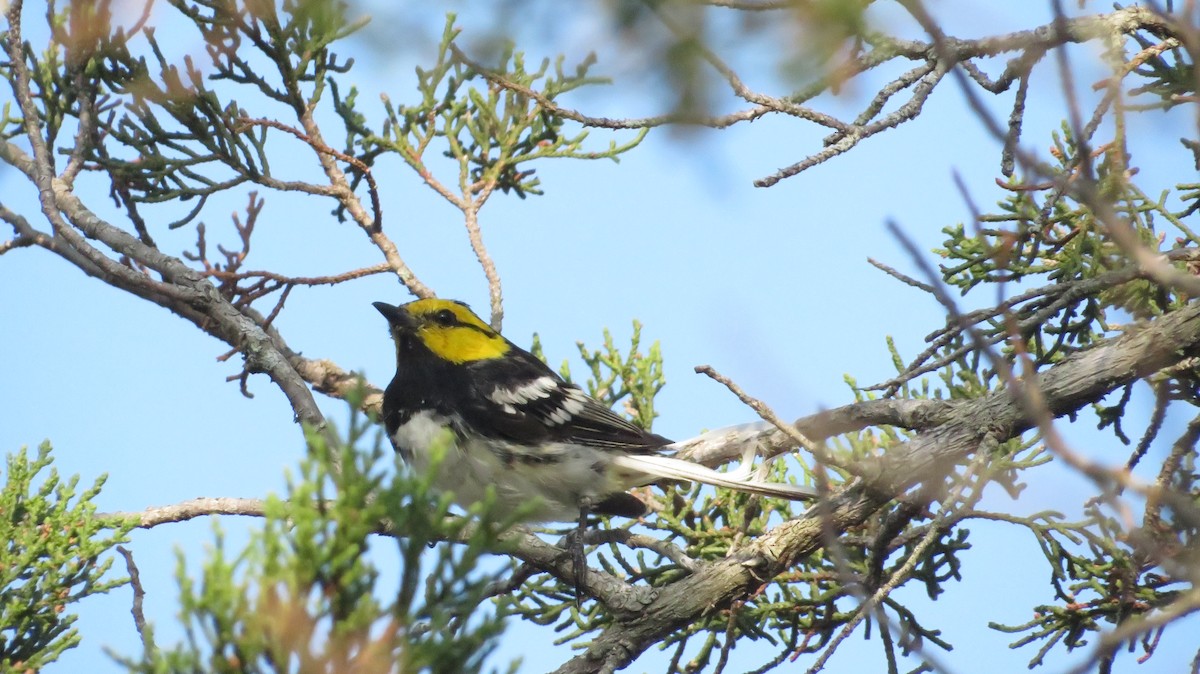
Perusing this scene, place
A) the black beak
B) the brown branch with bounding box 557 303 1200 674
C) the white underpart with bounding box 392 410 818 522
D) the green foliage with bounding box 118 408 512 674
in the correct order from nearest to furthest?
the green foliage with bounding box 118 408 512 674 → the brown branch with bounding box 557 303 1200 674 → the white underpart with bounding box 392 410 818 522 → the black beak

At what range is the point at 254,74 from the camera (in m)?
4.64

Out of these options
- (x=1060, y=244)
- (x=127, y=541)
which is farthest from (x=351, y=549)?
(x=1060, y=244)

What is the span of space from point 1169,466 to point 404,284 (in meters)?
3.20

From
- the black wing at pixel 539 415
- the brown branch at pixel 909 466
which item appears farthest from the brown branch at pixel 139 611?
the black wing at pixel 539 415

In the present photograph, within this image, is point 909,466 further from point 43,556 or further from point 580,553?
point 43,556

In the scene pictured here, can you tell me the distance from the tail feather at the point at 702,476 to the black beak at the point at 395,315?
1.21 m

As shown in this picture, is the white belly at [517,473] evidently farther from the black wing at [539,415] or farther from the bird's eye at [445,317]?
the bird's eye at [445,317]

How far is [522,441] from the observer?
4469 millimetres

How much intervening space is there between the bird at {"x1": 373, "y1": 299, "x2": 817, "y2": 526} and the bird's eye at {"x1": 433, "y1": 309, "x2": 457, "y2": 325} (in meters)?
0.27

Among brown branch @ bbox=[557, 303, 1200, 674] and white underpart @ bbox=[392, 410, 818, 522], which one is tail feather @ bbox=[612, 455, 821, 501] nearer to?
white underpart @ bbox=[392, 410, 818, 522]

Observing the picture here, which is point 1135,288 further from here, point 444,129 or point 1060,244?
point 444,129

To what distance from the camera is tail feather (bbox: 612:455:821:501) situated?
151 inches

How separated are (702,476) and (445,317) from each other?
5.23 ft

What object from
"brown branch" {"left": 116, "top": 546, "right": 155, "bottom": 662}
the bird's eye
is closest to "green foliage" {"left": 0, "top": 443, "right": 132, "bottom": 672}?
"brown branch" {"left": 116, "top": 546, "right": 155, "bottom": 662}
